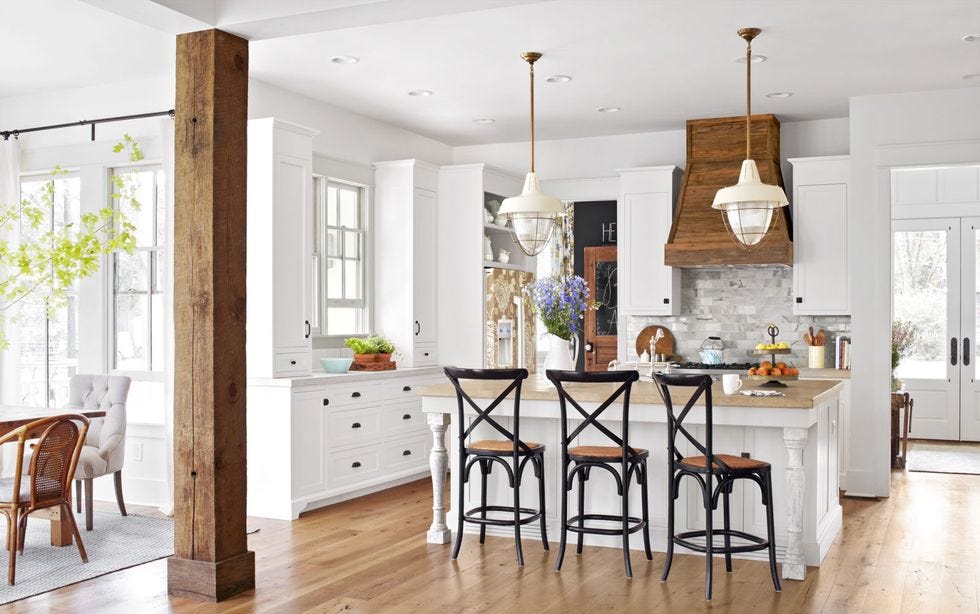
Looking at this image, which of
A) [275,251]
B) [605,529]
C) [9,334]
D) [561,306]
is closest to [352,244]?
[275,251]

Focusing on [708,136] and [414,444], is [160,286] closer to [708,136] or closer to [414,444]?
[414,444]

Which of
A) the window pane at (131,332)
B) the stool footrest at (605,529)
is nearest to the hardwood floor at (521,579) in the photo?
the stool footrest at (605,529)

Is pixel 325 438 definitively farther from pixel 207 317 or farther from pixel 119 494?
pixel 207 317

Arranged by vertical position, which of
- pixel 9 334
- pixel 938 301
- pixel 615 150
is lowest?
pixel 9 334

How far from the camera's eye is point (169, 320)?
628 cm

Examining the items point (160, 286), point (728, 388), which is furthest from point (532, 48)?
point (160, 286)

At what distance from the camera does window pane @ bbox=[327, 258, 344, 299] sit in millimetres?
7355

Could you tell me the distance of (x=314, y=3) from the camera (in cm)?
412

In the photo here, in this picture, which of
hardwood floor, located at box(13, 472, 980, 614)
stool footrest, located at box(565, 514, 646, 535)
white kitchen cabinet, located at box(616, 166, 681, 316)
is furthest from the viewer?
white kitchen cabinet, located at box(616, 166, 681, 316)

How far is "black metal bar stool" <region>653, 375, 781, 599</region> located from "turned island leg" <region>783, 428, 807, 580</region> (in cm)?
10

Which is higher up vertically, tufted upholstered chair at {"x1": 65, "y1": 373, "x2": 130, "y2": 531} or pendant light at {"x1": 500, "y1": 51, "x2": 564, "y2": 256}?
pendant light at {"x1": 500, "y1": 51, "x2": 564, "y2": 256}

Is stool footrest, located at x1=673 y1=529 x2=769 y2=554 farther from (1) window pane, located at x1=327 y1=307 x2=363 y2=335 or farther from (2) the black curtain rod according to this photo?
(2) the black curtain rod

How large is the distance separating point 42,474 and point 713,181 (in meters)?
5.44

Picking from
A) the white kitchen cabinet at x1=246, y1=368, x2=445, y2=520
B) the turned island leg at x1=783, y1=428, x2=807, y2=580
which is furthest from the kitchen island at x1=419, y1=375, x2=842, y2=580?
the white kitchen cabinet at x1=246, y1=368, x2=445, y2=520
